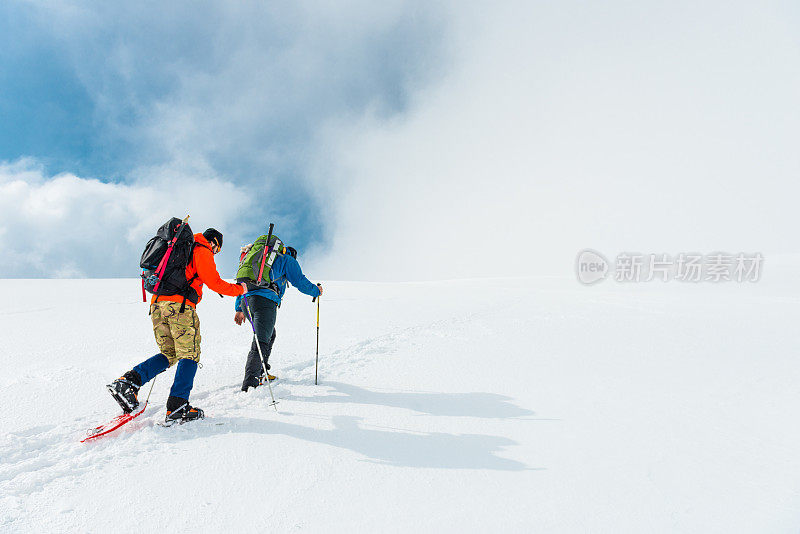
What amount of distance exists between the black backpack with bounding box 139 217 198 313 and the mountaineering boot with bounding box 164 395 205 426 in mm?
986

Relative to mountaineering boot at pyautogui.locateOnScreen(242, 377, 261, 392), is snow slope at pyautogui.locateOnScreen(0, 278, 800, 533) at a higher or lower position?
lower

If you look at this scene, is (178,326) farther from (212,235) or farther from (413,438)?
(413,438)

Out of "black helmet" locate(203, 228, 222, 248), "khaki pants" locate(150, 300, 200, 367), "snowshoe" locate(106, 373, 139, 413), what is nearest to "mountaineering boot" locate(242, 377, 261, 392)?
"khaki pants" locate(150, 300, 200, 367)

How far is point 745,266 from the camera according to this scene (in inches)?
880

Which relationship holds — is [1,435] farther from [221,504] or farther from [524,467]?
[524,467]

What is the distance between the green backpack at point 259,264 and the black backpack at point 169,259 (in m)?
1.08

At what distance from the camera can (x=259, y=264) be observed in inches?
211

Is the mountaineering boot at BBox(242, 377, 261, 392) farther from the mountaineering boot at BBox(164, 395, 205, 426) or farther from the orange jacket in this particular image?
the orange jacket

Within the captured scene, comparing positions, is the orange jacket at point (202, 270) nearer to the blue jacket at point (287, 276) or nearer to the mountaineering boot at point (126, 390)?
the mountaineering boot at point (126, 390)

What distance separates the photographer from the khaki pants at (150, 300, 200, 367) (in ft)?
13.8

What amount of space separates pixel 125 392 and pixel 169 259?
4.91 feet

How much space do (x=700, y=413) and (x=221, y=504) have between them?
5529 millimetres

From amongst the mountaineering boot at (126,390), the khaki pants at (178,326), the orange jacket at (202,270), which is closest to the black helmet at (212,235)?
the orange jacket at (202,270)

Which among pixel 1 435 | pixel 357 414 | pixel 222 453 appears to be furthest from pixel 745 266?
pixel 1 435
